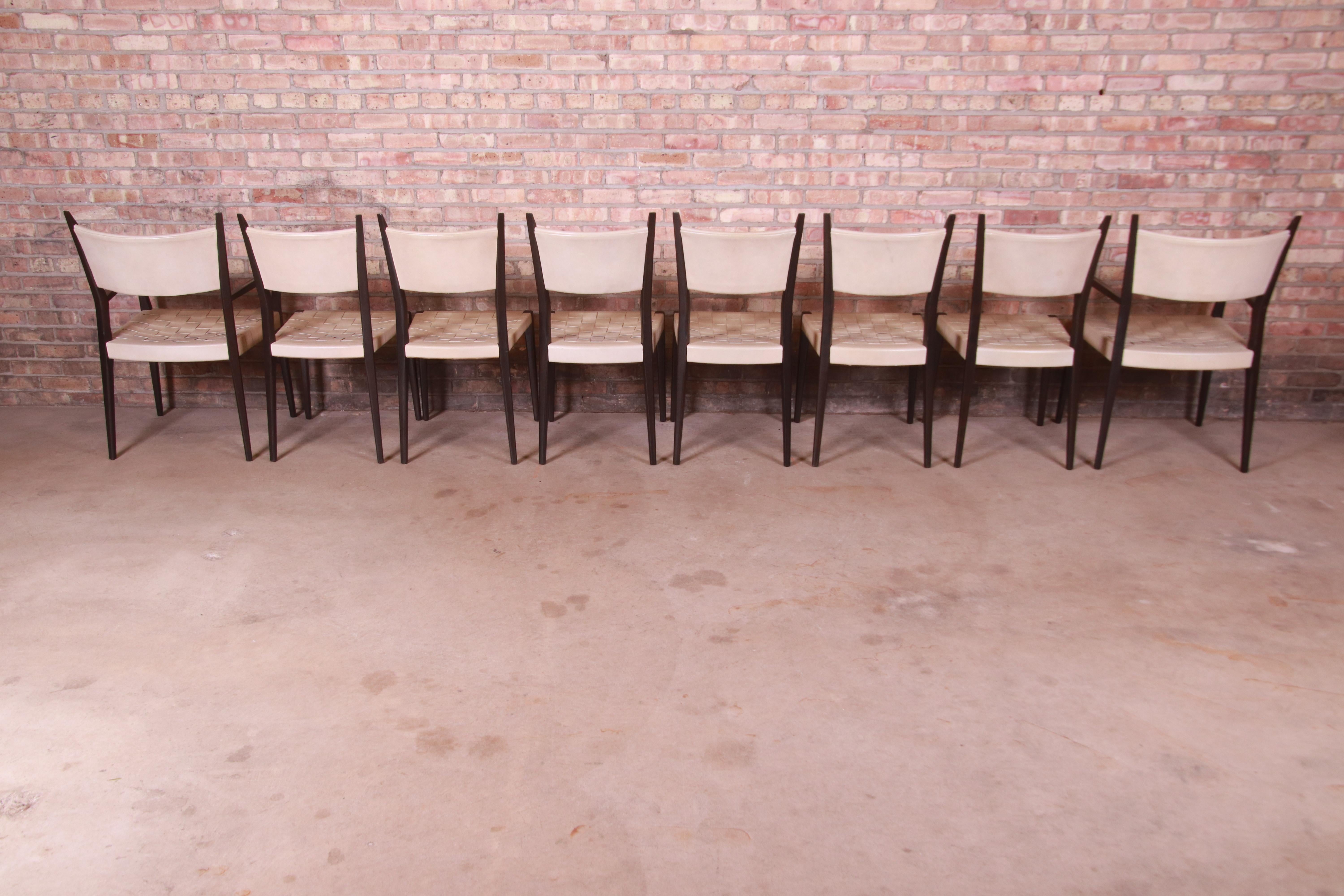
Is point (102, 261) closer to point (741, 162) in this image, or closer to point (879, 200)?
point (741, 162)

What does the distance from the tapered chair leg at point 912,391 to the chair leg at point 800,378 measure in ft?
1.51

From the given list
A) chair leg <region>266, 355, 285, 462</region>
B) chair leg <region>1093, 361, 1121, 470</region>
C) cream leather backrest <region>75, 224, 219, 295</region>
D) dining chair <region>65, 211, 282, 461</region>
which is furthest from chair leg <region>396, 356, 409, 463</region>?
chair leg <region>1093, 361, 1121, 470</region>

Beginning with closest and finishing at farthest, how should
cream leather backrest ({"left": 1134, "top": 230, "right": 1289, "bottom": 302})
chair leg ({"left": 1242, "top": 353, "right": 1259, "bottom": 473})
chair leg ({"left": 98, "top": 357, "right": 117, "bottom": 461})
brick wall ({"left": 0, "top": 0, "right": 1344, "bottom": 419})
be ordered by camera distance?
cream leather backrest ({"left": 1134, "top": 230, "right": 1289, "bottom": 302}) → chair leg ({"left": 1242, "top": 353, "right": 1259, "bottom": 473}) → chair leg ({"left": 98, "top": 357, "right": 117, "bottom": 461}) → brick wall ({"left": 0, "top": 0, "right": 1344, "bottom": 419})

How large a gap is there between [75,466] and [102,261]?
809 mm

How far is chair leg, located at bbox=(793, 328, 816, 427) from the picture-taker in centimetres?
411

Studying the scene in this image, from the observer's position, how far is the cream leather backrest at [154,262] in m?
3.45

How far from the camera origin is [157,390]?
4254 mm

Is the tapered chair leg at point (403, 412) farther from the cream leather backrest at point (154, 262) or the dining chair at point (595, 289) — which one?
the cream leather backrest at point (154, 262)

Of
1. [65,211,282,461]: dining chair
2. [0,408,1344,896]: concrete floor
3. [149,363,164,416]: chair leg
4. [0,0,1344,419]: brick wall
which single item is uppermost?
[0,0,1344,419]: brick wall

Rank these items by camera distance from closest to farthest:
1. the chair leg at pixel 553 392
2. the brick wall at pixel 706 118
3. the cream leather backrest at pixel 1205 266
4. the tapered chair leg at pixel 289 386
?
the cream leather backrest at pixel 1205 266 → the brick wall at pixel 706 118 → the chair leg at pixel 553 392 → the tapered chair leg at pixel 289 386

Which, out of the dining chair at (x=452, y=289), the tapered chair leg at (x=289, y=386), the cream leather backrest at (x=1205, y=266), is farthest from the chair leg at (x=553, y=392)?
the cream leather backrest at (x=1205, y=266)

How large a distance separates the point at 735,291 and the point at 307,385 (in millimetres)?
2052

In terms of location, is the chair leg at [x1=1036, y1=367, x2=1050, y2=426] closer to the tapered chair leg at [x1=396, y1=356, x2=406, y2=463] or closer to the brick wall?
the brick wall

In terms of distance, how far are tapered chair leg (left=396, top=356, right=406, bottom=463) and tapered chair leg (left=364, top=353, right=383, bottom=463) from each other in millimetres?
79
